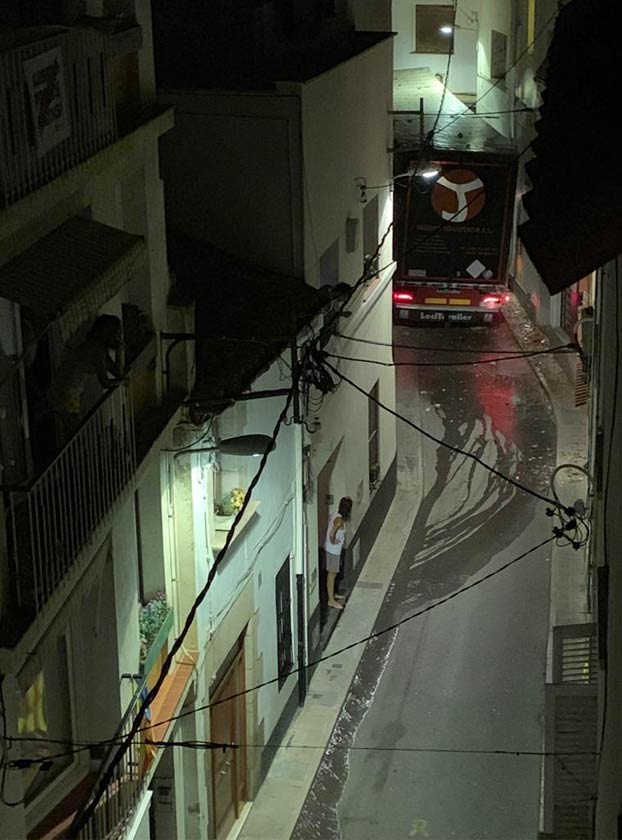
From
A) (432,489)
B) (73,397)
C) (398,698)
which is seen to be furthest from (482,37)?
(73,397)

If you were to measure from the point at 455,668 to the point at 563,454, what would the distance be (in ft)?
28.6

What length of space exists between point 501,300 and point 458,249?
2049 mm

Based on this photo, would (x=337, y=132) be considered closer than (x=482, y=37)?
Yes

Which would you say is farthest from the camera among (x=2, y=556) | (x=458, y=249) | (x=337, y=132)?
(x=458, y=249)

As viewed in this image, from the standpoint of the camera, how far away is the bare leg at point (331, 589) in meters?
22.5

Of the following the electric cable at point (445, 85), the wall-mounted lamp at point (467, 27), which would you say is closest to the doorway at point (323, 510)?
the electric cable at point (445, 85)

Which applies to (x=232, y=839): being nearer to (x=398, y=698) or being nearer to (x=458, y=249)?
(x=398, y=698)

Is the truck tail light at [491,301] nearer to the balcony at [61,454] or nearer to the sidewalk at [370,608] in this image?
the sidewalk at [370,608]

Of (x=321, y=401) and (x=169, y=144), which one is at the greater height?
(x=169, y=144)

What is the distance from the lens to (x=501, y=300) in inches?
1427

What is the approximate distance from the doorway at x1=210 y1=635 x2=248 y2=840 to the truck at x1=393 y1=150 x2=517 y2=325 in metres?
15.4

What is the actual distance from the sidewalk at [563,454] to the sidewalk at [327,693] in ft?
9.27

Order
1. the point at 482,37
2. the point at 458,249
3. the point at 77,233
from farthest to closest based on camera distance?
1. the point at 482,37
2. the point at 458,249
3. the point at 77,233

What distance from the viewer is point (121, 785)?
12984 mm
